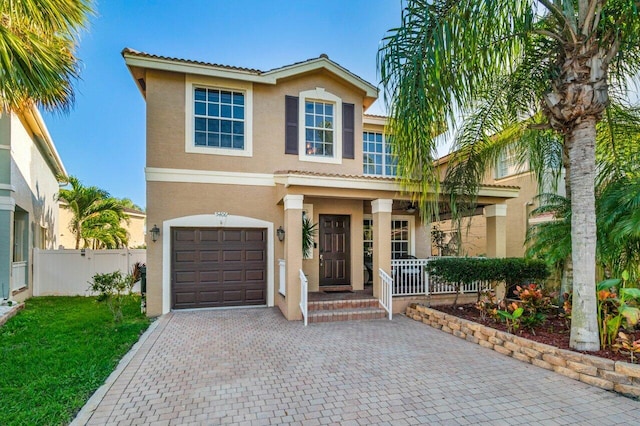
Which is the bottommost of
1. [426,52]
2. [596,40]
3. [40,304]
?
[40,304]

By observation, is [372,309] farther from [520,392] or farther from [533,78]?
[533,78]

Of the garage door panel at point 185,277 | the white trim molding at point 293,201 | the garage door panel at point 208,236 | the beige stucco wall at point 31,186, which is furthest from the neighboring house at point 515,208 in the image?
the beige stucco wall at point 31,186

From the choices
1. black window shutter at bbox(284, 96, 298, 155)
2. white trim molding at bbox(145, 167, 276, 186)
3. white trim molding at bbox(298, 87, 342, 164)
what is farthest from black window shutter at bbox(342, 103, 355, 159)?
white trim molding at bbox(145, 167, 276, 186)

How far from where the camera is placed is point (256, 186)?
10305mm

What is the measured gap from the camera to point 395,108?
595 cm

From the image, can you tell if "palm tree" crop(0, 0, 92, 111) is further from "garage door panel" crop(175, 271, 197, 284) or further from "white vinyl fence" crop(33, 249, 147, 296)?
"white vinyl fence" crop(33, 249, 147, 296)

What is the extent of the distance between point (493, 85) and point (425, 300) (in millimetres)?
5959

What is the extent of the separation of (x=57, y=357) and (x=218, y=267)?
4.38 meters

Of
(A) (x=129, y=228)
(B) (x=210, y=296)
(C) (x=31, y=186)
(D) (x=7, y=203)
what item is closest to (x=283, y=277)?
(B) (x=210, y=296)

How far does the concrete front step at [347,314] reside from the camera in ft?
28.1

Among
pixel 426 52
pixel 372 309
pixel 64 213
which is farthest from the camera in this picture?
pixel 64 213

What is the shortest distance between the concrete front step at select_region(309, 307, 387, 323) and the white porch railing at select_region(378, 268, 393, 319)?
21cm

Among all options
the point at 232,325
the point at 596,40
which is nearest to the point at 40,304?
the point at 232,325

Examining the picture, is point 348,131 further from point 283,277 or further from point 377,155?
point 283,277
